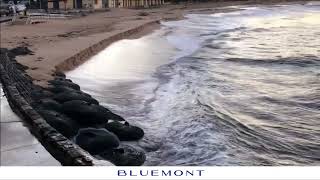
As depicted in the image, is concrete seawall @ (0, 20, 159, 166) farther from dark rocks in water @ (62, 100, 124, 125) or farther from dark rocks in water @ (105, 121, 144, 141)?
dark rocks in water @ (105, 121, 144, 141)

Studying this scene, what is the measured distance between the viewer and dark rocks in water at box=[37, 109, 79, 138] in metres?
3.54

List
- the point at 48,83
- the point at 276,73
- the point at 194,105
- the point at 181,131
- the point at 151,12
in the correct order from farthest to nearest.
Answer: the point at 151,12 → the point at 48,83 → the point at 194,105 → the point at 181,131 → the point at 276,73

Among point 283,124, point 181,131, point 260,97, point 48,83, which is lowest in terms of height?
point 48,83

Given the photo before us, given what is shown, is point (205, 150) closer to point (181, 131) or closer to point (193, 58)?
point (181, 131)

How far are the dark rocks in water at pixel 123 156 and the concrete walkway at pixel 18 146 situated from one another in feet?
1.14

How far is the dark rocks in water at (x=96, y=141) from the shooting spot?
2.85 m

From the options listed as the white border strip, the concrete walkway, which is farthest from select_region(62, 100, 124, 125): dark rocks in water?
the white border strip

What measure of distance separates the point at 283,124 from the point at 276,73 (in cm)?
35

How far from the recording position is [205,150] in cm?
258

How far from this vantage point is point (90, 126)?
3.79 meters

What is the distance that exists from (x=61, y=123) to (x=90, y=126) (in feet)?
0.71

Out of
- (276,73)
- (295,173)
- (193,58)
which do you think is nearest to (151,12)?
(193,58)

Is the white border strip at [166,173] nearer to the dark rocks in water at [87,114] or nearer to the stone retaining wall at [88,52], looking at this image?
the dark rocks in water at [87,114]

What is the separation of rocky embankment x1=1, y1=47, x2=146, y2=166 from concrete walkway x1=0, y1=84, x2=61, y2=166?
24cm
